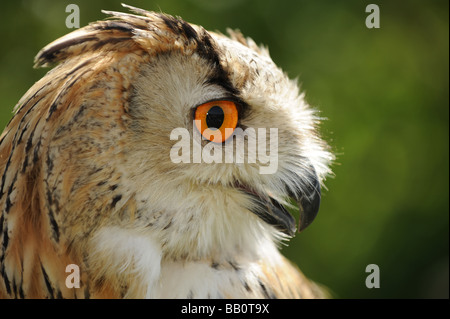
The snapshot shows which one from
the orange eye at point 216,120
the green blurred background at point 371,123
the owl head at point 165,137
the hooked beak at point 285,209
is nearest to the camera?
the owl head at point 165,137

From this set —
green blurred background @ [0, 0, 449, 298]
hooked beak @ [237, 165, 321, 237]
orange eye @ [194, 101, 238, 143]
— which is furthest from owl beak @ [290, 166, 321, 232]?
green blurred background @ [0, 0, 449, 298]

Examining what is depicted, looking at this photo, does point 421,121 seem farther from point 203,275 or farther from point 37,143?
point 37,143

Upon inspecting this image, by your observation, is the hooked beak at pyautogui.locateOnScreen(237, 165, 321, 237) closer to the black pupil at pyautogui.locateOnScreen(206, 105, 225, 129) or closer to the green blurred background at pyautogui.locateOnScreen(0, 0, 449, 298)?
the black pupil at pyautogui.locateOnScreen(206, 105, 225, 129)

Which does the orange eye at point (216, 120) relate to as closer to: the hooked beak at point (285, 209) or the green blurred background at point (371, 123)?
the hooked beak at point (285, 209)

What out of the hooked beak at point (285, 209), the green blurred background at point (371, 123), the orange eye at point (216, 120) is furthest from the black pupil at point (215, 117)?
the green blurred background at point (371, 123)

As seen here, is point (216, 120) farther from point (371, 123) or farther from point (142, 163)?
point (371, 123)

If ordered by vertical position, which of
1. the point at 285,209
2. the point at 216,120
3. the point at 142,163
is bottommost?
the point at 285,209

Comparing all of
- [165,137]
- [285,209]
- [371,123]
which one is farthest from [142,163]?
[371,123]
